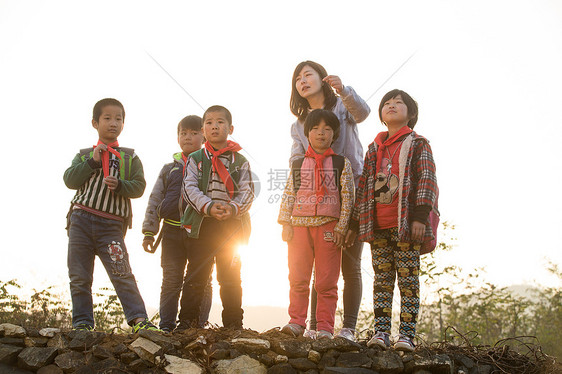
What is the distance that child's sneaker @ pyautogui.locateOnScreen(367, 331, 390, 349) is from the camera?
335cm

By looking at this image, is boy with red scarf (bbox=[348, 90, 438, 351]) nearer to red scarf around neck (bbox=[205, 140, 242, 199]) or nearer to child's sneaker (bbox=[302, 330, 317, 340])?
child's sneaker (bbox=[302, 330, 317, 340])

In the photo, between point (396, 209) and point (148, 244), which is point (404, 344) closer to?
point (396, 209)

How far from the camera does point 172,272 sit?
414cm

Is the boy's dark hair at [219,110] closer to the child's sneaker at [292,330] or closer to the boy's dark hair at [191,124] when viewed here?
the boy's dark hair at [191,124]

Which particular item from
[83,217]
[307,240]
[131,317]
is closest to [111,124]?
[83,217]

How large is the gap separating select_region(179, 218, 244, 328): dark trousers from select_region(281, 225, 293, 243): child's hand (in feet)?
1.39

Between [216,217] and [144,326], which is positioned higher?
[216,217]

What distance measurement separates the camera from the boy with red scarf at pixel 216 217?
3.85 m

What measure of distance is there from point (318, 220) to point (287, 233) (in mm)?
299

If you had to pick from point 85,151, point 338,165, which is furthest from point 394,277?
point 85,151

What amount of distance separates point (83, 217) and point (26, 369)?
48.2 inches

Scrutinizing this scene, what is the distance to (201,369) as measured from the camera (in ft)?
10.2

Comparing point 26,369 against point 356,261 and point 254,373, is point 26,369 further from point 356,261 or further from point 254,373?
point 356,261

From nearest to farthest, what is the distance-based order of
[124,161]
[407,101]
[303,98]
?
[407,101] → [124,161] → [303,98]
